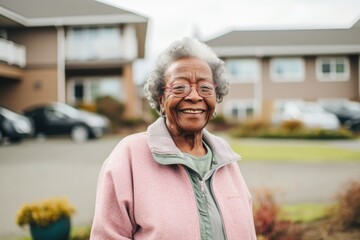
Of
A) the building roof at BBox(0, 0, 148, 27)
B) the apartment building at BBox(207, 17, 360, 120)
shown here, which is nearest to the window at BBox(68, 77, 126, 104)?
the apartment building at BBox(207, 17, 360, 120)

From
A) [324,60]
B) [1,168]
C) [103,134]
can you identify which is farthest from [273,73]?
[1,168]

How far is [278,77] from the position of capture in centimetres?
2122

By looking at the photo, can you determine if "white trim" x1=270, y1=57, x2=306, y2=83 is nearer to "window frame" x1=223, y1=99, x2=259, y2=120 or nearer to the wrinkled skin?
"window frame" x1=223, y1=99, x2=259, y2=120

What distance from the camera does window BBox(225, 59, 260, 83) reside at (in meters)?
21.2

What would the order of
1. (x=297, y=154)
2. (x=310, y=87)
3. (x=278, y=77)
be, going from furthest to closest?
(x=278, y=77)
(x=310, y=87)
(x=297, y=154)

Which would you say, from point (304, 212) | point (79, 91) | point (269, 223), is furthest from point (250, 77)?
point (269, 223)

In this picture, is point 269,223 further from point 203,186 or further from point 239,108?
point 239,108

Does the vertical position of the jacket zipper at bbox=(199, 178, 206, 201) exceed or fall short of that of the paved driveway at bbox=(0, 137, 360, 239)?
it exceeds it

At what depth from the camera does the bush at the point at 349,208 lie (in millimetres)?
3754

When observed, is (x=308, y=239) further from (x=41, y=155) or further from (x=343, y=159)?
(x=343, y=159)

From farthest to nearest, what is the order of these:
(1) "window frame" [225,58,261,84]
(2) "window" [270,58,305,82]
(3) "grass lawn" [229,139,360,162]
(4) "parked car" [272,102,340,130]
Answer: (1) "window frame" [225,58,261,84] < (2) "window" [270,58,305,82] < (4) "parked car" [272,102,340,130] < (3) "grass lawn" [229,139,360,162]

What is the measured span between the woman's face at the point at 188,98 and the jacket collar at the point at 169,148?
3.5 inches

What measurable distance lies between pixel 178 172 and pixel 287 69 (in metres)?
20.6

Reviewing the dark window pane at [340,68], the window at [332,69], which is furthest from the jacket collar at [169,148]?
the dark window pane at [340,68]
